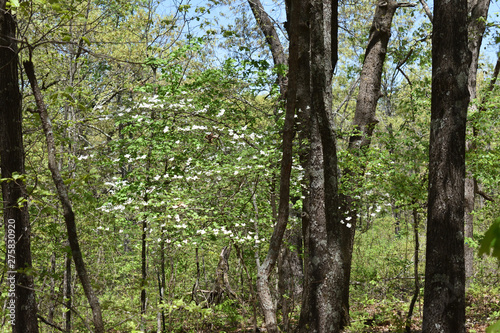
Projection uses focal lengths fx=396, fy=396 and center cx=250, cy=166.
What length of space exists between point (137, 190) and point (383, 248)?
891 centimetres

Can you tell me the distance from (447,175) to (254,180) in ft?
11.9

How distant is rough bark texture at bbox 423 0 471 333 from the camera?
362cm

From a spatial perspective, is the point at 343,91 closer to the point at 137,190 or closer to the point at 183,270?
the point at 183,270

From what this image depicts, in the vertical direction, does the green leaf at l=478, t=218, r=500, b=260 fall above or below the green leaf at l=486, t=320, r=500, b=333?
above

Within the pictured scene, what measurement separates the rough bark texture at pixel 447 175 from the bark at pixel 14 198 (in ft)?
13.3

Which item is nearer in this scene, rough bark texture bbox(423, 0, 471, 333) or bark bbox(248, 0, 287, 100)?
rough bark texture bbox(423, 0, 471, 333)

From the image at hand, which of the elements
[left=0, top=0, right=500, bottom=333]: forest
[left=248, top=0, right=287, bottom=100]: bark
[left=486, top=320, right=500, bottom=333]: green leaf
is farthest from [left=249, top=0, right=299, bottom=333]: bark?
[left=248, top=0, right=287, bottom=100]: bark

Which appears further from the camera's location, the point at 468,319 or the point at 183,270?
the point at 183,270

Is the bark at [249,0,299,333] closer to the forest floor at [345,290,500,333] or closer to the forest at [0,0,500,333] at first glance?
the forest at [0,0,500,333]

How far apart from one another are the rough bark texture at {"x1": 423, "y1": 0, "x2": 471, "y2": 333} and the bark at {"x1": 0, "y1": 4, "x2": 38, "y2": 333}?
4.06 m

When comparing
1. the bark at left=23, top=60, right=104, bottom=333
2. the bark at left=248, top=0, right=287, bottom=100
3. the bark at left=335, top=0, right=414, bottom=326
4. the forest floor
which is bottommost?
the forest floor

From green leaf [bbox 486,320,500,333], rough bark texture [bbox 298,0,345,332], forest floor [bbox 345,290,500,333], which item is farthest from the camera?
forest floor [bbox 345,290,500,333]

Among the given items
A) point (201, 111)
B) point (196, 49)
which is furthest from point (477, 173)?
point (196, 49)

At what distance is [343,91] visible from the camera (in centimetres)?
2756
